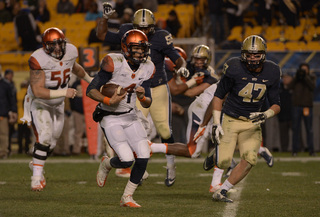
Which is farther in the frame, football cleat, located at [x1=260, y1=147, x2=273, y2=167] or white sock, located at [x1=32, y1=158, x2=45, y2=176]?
football cleat, located at [x1=260, y1=147, x2=273, y2=167]

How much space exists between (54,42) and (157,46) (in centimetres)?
108

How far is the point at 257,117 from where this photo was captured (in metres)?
5.71

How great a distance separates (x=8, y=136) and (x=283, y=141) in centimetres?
501

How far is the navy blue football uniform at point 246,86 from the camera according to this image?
5.79 meters

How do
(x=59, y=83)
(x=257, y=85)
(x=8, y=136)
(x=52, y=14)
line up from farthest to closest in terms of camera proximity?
(x=52, y=14), (x=8, y=136), (x=59, y=83), (x=257, y=85)

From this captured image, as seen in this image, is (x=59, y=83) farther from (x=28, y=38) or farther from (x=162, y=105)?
(x=28, y=38)

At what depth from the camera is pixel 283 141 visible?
41.1 ft

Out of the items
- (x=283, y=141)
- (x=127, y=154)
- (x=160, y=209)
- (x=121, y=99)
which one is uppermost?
(x=121, y=99)

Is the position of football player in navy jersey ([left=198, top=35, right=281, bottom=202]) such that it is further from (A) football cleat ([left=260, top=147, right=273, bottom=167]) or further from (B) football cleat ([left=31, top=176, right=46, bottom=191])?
(B) football cleat ([left=31, top=176, right=46, bottom=191])

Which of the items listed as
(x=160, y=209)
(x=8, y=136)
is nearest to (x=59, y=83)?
(x=160, y=209)

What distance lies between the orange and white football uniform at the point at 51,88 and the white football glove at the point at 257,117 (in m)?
2.18

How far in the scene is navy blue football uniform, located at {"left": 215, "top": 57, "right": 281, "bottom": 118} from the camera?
19.0ft

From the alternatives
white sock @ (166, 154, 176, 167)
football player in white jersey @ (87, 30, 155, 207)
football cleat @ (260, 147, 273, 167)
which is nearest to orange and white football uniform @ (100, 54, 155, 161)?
football player in white jersey @ (87, 30, 155, 207)

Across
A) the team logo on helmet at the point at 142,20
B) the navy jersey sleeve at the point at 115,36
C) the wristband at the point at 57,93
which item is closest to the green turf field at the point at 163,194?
the wristband at the point at 57,93
